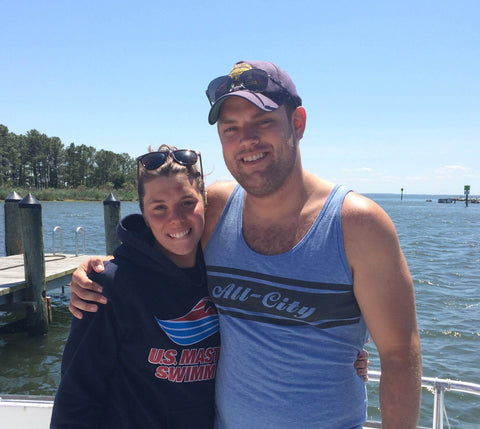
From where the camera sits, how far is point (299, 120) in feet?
7.64

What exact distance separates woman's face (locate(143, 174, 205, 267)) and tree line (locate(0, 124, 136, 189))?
83707 mm

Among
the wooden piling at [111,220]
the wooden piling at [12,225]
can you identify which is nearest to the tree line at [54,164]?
the wooden piling at [12,225]

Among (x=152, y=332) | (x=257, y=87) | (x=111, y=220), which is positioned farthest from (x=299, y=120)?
(x=111, y=220)

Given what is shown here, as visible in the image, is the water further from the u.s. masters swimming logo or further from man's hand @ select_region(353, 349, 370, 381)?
the u.s. masters swimming logo

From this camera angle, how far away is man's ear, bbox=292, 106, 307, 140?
7.54ft

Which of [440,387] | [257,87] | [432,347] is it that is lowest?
[432,347]

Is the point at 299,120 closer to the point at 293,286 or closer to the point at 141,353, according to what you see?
the point at 293,286

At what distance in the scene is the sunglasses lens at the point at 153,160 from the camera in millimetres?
2252

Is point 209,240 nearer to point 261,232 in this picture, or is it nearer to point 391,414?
point 261,232

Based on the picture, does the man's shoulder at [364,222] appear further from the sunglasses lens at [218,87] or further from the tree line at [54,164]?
the tree line at [54,164]

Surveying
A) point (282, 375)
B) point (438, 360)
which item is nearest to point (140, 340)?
point (282, 375)

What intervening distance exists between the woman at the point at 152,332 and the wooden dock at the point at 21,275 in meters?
8.23

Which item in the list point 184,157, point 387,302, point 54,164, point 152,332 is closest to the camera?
point 387,302

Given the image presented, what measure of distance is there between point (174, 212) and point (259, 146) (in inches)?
22.5
